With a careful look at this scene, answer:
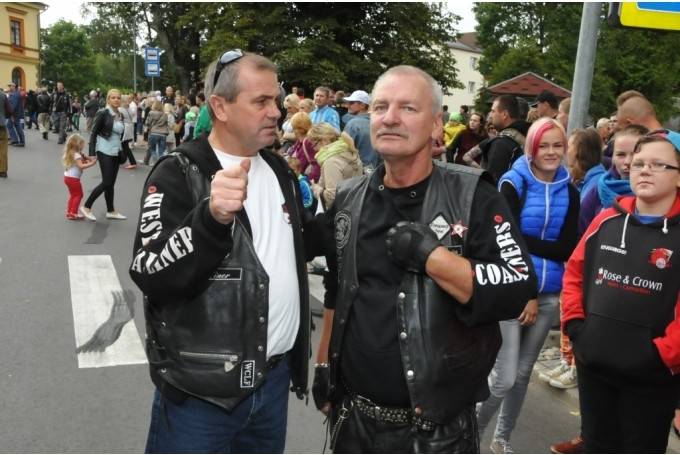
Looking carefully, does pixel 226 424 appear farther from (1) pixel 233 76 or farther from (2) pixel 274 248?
(1) pixel 233 76

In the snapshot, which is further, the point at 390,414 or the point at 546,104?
the point at 546,104

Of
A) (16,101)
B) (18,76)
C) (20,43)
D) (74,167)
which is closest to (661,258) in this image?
(74,167)

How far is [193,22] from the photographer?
88.7 feet

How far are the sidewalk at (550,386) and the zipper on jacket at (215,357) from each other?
2709 mm

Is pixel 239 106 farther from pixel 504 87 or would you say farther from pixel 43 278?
pixel 504 87

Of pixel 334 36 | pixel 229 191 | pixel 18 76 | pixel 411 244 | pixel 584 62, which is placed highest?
pixel 334 36

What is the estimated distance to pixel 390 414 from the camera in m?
1.97

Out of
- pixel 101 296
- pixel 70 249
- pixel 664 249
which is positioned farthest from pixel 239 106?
pixel 70 249

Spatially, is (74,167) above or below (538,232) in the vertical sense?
below

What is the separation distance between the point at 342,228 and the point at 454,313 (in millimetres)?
499

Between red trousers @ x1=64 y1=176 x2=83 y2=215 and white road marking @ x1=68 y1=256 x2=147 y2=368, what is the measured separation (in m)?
2.21

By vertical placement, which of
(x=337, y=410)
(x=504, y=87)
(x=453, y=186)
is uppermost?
(x=504, y=87)

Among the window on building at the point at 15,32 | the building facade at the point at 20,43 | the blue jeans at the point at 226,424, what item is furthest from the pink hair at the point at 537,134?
the window on building at the point at 15,32

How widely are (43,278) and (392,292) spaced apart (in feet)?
17.9
